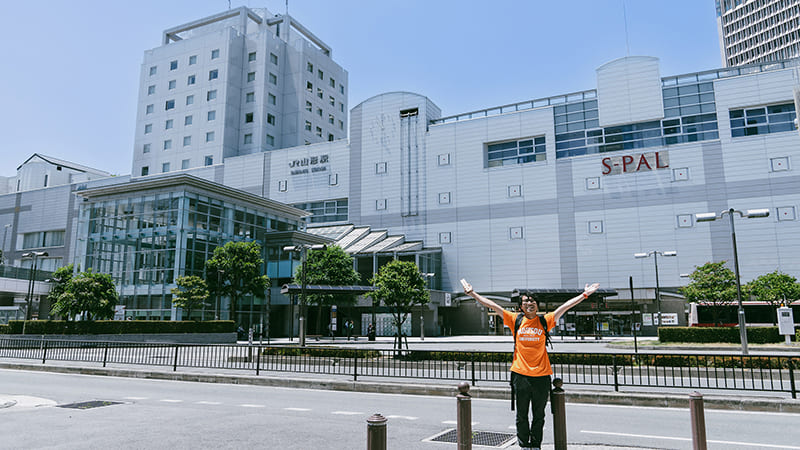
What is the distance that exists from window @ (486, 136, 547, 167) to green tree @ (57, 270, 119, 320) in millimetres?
38243

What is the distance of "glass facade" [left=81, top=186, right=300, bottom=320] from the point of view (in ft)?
137

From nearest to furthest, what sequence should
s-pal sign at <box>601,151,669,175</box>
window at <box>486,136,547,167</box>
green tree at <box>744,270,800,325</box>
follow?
green tree at <box>744,270,800,325</box> < s-pal sign at <box>601,151,669,175</box> < window at <box>486,136,547,167</box>

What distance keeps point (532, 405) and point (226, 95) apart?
72704 millimetres

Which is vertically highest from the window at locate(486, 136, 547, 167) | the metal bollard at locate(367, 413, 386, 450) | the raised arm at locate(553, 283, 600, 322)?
the window at locate(486, 136, 547, 167)

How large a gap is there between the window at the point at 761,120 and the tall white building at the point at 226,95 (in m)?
52.1

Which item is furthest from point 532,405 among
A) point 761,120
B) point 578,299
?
point 761,120

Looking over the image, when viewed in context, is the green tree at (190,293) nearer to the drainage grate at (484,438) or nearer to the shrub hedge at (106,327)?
the shrub hedge at (106,327)

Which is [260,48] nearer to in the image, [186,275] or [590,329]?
[186,275]

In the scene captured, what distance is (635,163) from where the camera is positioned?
50250mm

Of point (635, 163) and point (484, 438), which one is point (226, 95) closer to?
point (635, 163)

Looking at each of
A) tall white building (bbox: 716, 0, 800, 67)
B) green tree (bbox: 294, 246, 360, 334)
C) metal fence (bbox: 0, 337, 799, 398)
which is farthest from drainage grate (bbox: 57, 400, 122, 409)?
tall white building (bbox: 716, 0, 800, 67)

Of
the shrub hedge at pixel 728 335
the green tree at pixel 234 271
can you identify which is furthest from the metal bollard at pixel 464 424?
the green tree at pixel 234 271

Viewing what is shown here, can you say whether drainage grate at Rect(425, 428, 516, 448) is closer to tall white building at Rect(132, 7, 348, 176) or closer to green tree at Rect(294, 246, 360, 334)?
green tree at Rect(294, 246, 360, 334)

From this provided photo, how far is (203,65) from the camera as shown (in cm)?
7450
